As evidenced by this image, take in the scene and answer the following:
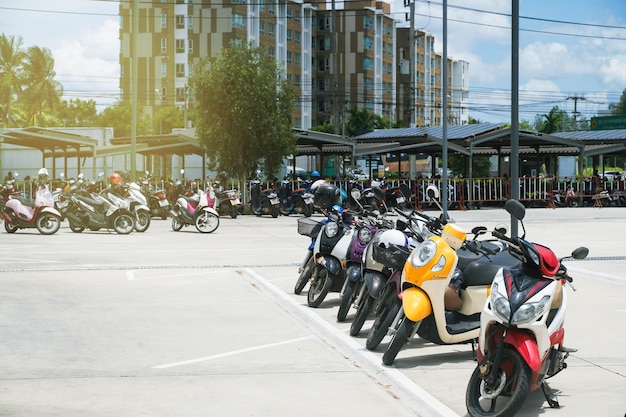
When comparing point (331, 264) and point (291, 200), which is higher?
point (291, 200)

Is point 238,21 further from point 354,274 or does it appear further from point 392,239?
point 392,239

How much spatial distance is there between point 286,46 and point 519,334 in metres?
95.7

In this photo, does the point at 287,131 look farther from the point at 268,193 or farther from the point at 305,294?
the point at 305,294

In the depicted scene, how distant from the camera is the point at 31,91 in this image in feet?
285

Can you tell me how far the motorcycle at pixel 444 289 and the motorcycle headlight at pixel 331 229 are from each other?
2699 mm

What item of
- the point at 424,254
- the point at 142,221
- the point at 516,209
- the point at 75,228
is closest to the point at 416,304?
the point at 424,254

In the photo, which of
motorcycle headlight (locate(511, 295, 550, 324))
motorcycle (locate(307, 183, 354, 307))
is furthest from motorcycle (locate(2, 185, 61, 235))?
motorcycle headlight (locate(511, 295, 550, 324))

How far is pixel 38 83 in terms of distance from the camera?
3430 inches

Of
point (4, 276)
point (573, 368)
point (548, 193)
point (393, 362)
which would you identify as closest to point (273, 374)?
point (393, 362)

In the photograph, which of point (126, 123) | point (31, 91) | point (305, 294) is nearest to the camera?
point (305, 294)

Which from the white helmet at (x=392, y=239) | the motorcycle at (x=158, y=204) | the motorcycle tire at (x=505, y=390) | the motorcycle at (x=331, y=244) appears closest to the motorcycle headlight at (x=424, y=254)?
the white helmet at (x=392, y=239)

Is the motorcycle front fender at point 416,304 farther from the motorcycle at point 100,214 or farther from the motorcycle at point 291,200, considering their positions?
the motorcycle at point 291,200

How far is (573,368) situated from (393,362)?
55.2 inches

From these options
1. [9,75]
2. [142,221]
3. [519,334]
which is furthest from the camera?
[9,75]
